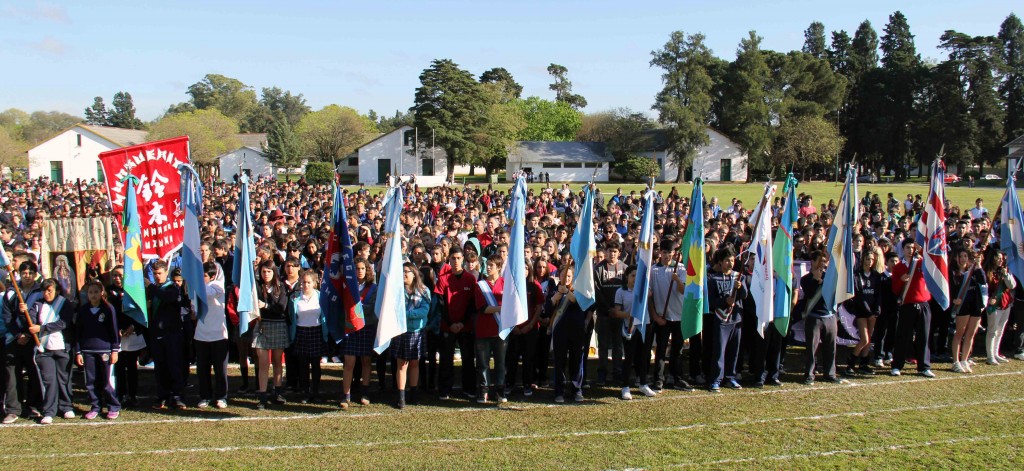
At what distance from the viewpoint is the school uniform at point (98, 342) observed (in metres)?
7.68

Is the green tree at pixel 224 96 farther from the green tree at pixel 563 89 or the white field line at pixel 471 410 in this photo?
the white field line at pixel 471 410

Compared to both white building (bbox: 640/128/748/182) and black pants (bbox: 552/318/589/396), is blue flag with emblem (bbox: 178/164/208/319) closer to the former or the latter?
black pants (bbox: 552/318/589/396)

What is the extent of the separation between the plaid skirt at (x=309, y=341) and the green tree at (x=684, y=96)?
6652cm

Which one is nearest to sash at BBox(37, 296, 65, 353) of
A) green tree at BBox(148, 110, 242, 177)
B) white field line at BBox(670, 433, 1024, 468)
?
white field line at BBox(670, 433, 1024, 468)

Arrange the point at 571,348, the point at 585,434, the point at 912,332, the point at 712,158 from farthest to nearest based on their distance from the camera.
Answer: the point at 712,158
the point at 912,332
the point at 571,348
the point at 585,434

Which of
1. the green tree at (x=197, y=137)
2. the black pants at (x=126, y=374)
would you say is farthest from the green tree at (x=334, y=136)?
the black pants at (x=126, y=374)

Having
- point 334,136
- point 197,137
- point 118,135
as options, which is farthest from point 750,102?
point 118,135

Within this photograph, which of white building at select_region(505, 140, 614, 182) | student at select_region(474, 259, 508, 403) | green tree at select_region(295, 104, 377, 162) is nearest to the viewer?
student at select_region(474, 259, 508, 403)

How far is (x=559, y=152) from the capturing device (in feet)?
264

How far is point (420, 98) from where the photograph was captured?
69312 mm

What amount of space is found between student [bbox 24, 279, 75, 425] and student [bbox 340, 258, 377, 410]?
110 inches

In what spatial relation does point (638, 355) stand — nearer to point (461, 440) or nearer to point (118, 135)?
point (461, 440)

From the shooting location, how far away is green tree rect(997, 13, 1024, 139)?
73000 millimetres

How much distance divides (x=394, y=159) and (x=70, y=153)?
30.1 meters
